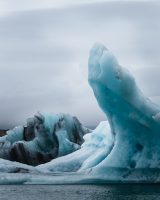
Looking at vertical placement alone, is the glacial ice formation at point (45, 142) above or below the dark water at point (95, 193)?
above

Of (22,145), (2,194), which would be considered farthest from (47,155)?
(2,194)

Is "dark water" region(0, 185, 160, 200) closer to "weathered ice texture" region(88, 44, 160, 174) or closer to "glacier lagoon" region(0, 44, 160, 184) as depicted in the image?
"glacier lagoon" region(0, 44, 160, 184)

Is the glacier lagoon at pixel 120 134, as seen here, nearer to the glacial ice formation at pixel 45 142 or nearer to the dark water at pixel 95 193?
the dark water at pixel 95 193

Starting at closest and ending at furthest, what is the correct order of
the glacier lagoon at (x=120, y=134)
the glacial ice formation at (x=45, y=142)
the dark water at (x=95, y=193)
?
the dark water at (x=95, y=193) → the glacier lagoon at (x=120, y=134) → the glacial ice formation at (x=45, y=142)

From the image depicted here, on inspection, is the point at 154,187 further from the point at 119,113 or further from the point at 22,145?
the point at 22,145

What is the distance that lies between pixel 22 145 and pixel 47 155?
1.76m

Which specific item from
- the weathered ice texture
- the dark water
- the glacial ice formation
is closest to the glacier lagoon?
the weathered ice texture

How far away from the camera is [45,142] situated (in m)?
32.2

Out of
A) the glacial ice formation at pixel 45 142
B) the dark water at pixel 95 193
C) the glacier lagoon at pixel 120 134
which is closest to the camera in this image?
the dark water at pixel 95 193

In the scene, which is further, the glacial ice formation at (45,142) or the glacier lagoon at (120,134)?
the glacial ice formation at (45,142)

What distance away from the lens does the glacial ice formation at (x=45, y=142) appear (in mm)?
31500

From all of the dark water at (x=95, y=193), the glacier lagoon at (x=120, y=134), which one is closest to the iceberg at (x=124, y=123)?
the glacier lagoon at (x=120, y=134)

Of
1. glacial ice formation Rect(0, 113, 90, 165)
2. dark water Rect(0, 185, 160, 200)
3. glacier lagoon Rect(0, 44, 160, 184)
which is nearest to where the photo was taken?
dark water Rect(0, 185, 160, 200)

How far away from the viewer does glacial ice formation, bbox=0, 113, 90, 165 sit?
31.5 m
